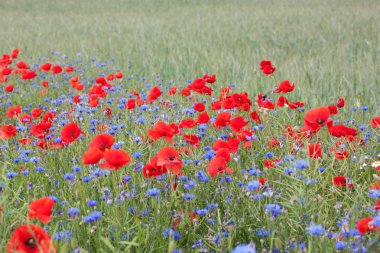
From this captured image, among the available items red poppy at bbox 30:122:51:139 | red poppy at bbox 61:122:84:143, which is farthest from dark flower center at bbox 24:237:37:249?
red poppy at bbox 30:122:51:139

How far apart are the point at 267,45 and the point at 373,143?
4.52 meters

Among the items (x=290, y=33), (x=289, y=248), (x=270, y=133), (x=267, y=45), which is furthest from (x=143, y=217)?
(x=290, y=33)

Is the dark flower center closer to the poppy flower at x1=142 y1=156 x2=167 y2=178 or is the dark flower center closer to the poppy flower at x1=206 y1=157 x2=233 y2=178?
the poppy flower at x1=142 y1=156 x2=167 y2=178

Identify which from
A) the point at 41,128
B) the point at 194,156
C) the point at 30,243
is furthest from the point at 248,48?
the point at 30,243

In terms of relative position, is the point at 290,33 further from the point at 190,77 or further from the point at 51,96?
the point at 51,96

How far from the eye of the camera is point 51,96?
14.5ft

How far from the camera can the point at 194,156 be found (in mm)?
2311

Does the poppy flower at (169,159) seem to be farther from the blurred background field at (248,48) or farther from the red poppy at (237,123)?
the blurred background field at (248,48)

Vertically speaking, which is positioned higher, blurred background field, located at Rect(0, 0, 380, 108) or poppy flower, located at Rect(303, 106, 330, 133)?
poppy flower, located at Rect(303, 106, 330, 133)

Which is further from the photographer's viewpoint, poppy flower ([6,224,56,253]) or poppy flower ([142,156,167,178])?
poppy flower ([142,156,167,178])

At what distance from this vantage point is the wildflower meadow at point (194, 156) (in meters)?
1.61

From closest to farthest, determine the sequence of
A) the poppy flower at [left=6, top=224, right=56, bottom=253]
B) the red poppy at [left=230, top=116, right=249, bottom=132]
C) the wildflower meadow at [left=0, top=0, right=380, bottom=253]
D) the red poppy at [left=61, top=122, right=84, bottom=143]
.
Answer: the poppy flower at [left=6, top=224, right=56, bottom=253] < the wildflower meadow at [left=0, top=0, right=380, bottom=253] < the red poppy at [left=61, top=122, right=84, bottom=143] < the red poppy at [left=230, top=116, right=249, bottom=132]

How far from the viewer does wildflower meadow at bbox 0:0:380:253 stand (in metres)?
1.61

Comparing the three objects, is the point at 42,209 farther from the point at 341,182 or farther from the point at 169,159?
the point at 341,182
